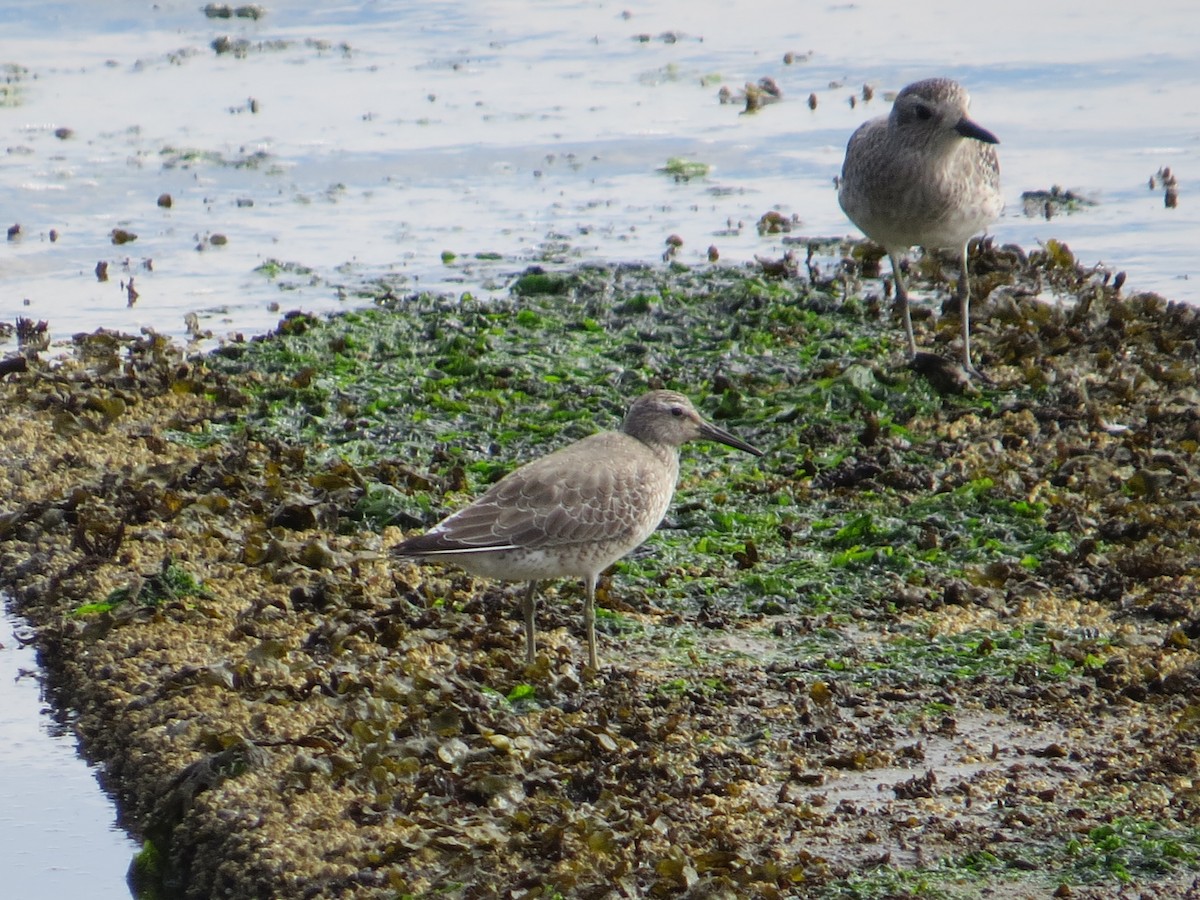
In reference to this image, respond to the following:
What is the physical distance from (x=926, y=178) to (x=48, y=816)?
19.8 feet

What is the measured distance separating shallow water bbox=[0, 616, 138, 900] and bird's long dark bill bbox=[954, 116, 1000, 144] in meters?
5.75

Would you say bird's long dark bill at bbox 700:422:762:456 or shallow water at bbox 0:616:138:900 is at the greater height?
bird's long dark bill at bbox 700:422:762:456

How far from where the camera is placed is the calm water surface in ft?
41.8

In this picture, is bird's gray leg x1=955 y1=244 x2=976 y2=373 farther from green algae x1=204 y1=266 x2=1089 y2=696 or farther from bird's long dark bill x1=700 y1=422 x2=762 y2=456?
bird's long dark bill x1=700 y1=422 x2=762 y2=456

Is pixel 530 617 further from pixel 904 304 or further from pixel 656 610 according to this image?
pixel 904 304

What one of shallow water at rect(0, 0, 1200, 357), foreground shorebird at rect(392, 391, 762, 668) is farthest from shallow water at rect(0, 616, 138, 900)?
shallow water at rect(0, 0, 1200, 357)

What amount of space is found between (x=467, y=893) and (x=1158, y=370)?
5843 mm

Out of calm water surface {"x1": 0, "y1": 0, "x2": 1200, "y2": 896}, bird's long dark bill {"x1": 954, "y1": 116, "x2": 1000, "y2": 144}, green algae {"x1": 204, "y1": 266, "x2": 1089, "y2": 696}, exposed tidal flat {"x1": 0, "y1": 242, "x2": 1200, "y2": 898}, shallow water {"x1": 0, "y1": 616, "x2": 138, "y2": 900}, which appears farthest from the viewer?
calm water surface {"x1": 0, "y1": 0, "x2": 1200, "y2": 896}

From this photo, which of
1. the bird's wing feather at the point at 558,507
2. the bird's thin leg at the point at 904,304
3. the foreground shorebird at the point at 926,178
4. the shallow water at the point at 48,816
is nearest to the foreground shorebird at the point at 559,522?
the bird's wing feather at the point at 558,507

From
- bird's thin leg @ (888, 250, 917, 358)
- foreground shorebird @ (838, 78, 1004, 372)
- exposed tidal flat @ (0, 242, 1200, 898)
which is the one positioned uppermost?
foreground shorebird @ (838, 78, 1004, 372)

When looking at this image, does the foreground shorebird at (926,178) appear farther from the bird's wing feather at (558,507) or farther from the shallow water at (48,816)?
the shallow water at (48,816)

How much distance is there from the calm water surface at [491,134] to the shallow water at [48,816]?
17.0 ft

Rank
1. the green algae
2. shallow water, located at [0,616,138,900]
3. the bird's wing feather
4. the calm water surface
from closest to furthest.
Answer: shallow water, located at [0,616,138,900], the bird's wing feather, the green algae, the calm water surface

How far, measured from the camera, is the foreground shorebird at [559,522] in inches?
252
